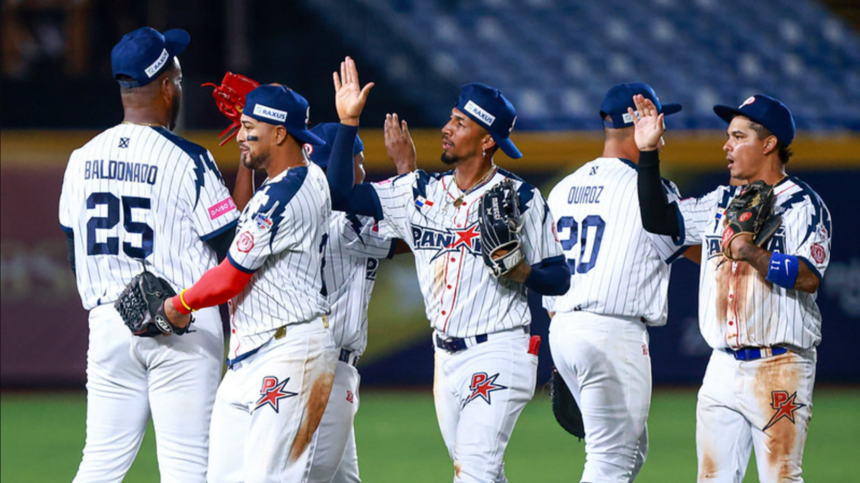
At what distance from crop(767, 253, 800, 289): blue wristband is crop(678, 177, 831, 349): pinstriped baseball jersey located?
0.34 feet

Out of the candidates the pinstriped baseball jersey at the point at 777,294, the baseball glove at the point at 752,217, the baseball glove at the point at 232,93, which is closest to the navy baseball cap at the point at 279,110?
the baseball glove at the point at 232,93

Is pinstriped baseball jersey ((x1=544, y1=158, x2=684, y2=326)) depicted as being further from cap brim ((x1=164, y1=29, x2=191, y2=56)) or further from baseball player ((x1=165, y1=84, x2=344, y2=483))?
cap brim ((x1=164, y1=29, x2=191, y2=56))

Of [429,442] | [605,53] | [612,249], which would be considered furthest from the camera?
[605,53]

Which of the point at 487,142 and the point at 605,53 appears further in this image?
the point at 605,53

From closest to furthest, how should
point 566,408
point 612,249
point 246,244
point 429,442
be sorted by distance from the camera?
1. point 246,244
2. point 612,249
3. point 566,408
4. point 429,442

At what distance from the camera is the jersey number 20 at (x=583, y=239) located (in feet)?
18.6

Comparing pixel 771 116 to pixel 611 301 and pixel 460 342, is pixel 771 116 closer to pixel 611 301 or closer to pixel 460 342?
pixel 611 301

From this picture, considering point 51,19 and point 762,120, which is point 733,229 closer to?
point 762,120

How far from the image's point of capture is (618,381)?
18.0ft

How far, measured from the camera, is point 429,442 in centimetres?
859

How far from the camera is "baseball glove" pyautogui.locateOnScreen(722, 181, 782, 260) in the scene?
498 cm

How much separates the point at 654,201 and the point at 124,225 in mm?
2427

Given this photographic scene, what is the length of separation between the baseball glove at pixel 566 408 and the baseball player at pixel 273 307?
1.84 meters

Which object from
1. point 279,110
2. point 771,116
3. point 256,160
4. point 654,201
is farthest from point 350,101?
point 771,116
